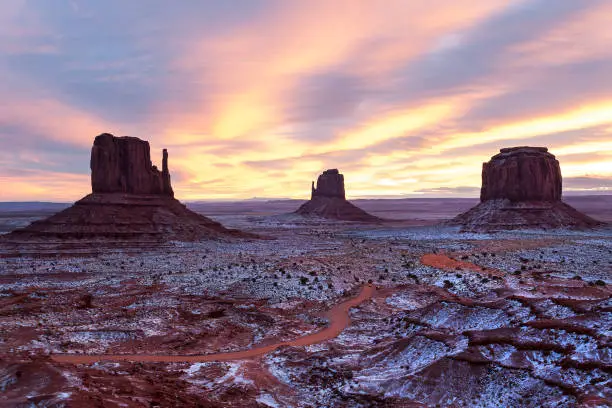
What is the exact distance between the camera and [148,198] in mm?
69625

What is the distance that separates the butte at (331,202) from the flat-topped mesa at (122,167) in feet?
266

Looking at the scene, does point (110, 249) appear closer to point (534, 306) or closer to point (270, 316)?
point (270, 316)

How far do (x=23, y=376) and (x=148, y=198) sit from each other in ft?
200

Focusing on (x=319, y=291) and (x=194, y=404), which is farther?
(x=319, y=291)

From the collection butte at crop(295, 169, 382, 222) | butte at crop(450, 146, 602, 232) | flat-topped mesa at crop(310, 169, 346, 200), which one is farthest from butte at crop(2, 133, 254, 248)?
flat-topped mesa at crop(310, 169, 346, 200)

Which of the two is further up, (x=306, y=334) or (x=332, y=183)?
(x=332, y=183)

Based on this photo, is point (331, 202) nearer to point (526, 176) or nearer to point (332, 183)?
point (332, 183)

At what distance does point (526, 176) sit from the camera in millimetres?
89688

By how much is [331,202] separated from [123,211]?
95933 mm

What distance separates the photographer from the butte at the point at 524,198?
84125 millimetres

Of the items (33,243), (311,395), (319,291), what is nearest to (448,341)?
(311,395)

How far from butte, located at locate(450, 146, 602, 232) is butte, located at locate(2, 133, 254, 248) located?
183 feet

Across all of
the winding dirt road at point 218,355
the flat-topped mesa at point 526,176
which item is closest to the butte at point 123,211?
the winding dirt road at point 218,355

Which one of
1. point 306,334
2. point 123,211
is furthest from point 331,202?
point 306,334
